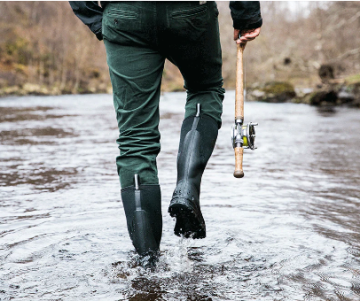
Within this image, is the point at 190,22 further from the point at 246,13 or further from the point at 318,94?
the point at 318,94

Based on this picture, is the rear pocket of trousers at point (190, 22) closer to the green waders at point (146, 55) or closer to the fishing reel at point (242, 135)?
the green waders at point (146, 55)

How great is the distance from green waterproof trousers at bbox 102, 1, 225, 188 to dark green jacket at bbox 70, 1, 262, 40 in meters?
0.09

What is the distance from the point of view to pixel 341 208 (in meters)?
2.89

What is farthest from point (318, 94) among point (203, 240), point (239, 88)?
point (203, 240)

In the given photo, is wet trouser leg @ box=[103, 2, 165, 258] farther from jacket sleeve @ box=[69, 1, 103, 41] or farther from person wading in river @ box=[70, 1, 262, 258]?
jacket sleeve @ box=[69, 1, 103, 41]

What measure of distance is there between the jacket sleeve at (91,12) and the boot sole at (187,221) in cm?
90

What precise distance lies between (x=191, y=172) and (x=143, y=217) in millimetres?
276

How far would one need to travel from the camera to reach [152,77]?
200 centimetres

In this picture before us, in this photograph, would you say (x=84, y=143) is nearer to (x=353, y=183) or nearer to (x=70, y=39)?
(x=353, y=183)

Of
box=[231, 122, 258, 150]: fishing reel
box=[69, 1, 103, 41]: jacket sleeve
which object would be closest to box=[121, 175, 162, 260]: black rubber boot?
box=[231, 122, 258, 150]: fishing reel

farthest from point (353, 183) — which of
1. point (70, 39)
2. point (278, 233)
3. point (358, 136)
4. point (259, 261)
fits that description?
point (70, 39)

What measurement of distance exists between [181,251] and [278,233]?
0.59 m

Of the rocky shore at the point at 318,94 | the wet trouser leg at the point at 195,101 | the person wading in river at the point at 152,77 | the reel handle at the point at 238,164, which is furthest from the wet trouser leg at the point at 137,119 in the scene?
the rocky shore at the point at 318,94

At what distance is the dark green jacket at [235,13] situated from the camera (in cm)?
194
